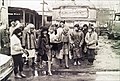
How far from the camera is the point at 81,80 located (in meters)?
1.73

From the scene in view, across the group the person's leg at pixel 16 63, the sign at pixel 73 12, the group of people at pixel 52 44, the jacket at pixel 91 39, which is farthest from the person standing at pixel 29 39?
the jacket at pixel 91 39

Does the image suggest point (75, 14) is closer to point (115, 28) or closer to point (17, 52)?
point (115, 28)

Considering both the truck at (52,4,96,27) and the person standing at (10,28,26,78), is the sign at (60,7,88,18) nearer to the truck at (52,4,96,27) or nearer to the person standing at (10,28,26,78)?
the truck at (52,4,96,27)

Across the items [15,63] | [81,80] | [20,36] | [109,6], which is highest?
[109,6]

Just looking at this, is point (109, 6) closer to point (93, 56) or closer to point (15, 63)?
point (93, 56)

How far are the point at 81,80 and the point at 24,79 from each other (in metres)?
0.40

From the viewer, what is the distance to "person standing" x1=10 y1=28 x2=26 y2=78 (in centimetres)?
172

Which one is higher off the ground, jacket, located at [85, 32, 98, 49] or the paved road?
jacket, located at [85, 32, 98, 49]

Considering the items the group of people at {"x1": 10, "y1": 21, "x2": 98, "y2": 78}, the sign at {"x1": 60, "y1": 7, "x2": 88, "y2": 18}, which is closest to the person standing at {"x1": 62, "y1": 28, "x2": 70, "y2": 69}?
the group of people at {"x1": 10, "y1": 21, "x2": 98, "y2": 78}

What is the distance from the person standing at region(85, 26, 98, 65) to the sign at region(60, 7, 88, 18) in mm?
117

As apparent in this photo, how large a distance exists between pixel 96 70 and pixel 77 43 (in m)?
0.23

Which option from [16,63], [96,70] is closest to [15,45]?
[16,63]

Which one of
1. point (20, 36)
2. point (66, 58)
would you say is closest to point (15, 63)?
point (20, 36)

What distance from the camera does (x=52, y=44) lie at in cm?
173
